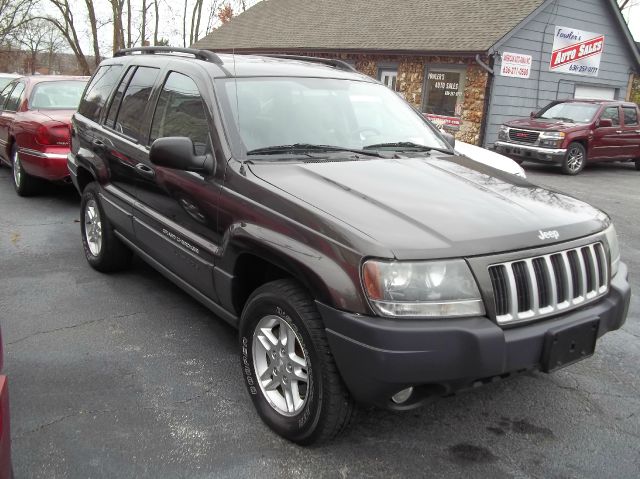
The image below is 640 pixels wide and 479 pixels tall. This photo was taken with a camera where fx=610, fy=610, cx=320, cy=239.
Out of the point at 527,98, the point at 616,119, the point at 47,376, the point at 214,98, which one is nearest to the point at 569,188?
the point at 616,119

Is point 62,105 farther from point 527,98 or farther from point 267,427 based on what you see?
point 527,98

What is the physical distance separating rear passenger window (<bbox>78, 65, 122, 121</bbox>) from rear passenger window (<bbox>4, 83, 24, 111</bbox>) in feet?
11.2

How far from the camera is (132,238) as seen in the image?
4.47 meters

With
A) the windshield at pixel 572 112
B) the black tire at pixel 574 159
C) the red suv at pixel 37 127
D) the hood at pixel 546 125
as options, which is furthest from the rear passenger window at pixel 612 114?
the red suv at pixel 37 127

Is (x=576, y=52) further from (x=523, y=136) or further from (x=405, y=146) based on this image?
(x=405, y=146)

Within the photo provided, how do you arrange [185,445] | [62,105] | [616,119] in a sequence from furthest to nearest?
[616,119] < [62,105] < [185,445]

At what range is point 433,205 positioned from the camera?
9.34 ft

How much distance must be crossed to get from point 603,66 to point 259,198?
1998 centimetres

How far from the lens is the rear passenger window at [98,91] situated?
5.06 m

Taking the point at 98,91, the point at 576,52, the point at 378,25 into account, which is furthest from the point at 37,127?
the point at 576,52

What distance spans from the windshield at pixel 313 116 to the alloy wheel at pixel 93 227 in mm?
2124

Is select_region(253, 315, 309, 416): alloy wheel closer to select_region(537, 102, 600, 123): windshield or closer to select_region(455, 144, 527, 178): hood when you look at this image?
select_region(455, 144, 527, 178): hood

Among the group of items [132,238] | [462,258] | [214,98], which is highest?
[214,98]

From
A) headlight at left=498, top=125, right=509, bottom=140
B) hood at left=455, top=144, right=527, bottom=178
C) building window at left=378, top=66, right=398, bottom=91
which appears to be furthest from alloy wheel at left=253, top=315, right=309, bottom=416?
building window at left=378, top=66, right=398, bottom=91
